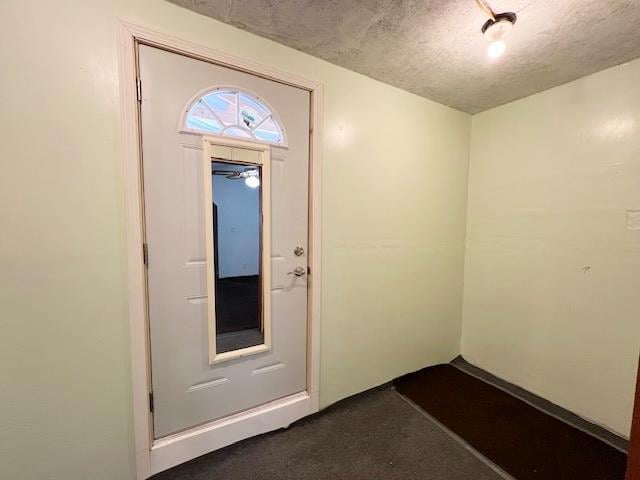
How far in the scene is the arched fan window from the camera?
1390 mm

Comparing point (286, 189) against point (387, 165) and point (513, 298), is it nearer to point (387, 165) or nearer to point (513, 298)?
point (387, 165)

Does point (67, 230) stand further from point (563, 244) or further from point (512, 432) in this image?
point (563, 244)

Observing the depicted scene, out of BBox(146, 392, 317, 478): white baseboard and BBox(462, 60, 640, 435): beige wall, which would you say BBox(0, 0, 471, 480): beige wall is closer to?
BBox(146, 392, 317, 478): white baseboard

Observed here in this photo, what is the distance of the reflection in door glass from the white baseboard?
44cm

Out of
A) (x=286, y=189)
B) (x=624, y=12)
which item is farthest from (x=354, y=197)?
(x=624, y=12)

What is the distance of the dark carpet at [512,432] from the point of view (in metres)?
1.46

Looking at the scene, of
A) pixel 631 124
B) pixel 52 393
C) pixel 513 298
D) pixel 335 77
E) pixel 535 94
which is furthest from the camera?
pixel 513 298

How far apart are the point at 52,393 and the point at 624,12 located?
10.5 feet

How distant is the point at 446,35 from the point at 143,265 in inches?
80.5

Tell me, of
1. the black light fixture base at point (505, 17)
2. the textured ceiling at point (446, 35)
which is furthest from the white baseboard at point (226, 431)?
the black light fixture base at point (505, 17)

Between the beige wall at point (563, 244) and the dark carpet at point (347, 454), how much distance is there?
3.29ft

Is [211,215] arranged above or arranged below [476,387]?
above

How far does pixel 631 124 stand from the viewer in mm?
1608

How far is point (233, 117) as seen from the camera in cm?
148
